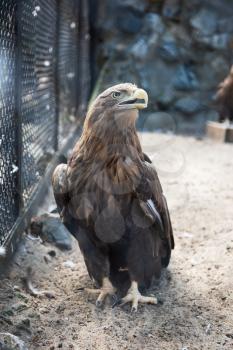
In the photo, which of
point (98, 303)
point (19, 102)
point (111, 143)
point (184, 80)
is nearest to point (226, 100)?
point (184, 80)

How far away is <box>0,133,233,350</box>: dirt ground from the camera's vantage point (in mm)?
2826

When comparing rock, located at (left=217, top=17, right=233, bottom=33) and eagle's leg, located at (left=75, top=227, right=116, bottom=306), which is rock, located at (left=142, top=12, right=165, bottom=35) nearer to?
rock, located at (left=217, top=17, right=233, bottom=33)

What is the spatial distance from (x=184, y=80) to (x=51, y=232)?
301 inches

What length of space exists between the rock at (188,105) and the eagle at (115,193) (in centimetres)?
805

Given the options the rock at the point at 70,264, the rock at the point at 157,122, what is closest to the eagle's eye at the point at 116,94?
the rock at the point at 70,264

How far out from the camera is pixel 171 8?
35.7 feet

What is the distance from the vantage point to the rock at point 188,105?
11.1m

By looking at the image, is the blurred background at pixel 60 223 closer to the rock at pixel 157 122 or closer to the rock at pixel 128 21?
the rock at pixel 157 122

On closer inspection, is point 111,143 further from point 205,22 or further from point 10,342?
point 205,22

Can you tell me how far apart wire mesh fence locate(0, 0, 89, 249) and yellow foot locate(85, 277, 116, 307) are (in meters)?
0.71

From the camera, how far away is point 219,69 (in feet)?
36.7

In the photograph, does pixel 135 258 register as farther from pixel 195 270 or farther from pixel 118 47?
pixel 118 47

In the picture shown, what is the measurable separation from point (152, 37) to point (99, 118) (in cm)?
835

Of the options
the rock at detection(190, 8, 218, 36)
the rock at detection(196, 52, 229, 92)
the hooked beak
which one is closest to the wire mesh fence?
the hooked beak
